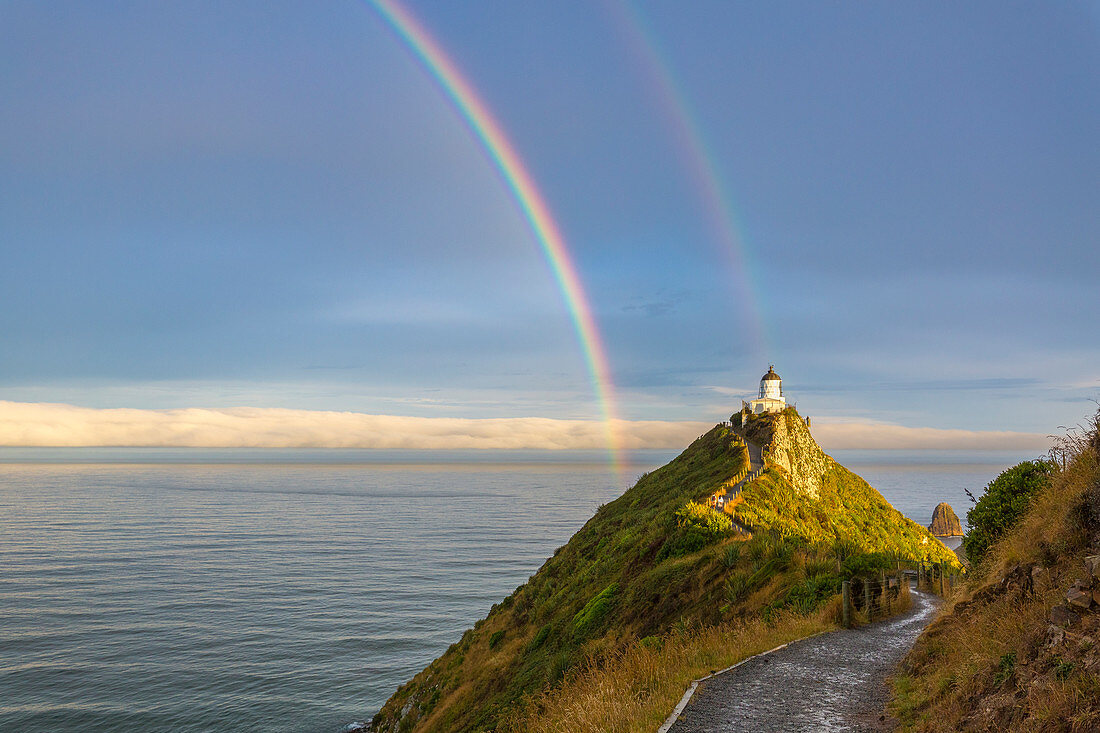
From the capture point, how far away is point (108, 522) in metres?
133

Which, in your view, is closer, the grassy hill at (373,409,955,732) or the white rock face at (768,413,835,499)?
the grassy hill at (373,409,955,732)

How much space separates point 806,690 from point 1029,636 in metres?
4.25

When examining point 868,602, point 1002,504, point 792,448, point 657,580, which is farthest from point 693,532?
point 792,448

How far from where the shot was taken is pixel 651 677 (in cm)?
1225

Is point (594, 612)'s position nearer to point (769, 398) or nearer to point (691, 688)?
point (691, 688)

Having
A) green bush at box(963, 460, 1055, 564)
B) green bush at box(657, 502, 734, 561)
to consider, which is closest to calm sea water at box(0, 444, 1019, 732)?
green bush at box(657, 502, 734, 561)

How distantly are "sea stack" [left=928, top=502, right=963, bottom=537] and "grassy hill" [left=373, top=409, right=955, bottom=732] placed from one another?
3079 inches

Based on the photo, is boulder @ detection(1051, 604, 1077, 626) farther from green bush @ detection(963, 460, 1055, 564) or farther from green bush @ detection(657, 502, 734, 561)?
green bush @ detection(657, 502, 734, 561)

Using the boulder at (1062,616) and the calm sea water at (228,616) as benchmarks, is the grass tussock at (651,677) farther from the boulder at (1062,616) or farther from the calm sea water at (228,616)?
the calm sea water at (228,616)

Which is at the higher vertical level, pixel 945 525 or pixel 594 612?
pixel 945 525

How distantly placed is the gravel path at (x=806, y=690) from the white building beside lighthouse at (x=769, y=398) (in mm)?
56500

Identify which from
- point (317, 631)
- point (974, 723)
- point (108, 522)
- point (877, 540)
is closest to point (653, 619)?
point (974, 723)

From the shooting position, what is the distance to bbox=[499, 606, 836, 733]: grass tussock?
9.82 meters

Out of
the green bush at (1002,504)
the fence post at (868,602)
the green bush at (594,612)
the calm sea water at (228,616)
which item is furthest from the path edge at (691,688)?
the calm sea water at (228,616)
